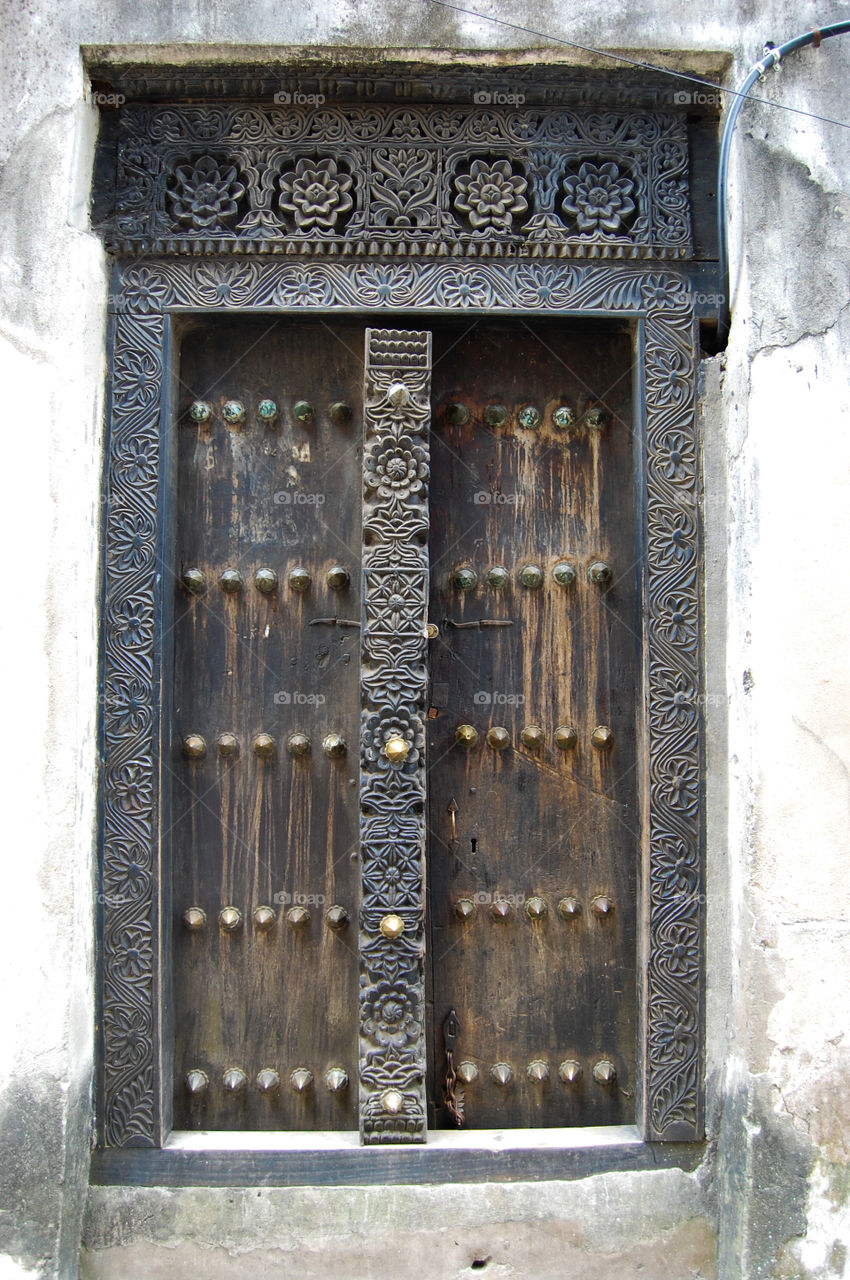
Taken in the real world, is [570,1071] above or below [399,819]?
below

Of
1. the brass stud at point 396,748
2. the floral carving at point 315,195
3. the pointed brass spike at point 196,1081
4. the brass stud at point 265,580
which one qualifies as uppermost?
the floral carving at point 315,195

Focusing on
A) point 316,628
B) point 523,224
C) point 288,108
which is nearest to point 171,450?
point 316,628

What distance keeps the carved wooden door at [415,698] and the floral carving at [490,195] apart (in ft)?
0.90

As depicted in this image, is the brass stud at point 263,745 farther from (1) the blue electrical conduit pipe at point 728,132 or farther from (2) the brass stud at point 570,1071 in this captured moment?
(1) the blue electrical conduit pipe at point 728,132

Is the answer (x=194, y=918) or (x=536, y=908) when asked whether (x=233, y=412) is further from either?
(x=536, y=908)

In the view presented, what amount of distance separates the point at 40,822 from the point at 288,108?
2.04 metres

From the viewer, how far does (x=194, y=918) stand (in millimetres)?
2488

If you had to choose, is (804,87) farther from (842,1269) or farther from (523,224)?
(842,1269)

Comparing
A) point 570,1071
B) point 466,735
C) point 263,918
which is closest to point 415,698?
point 466,735

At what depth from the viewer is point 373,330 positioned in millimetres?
2449

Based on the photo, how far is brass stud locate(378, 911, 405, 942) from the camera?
7.59ft

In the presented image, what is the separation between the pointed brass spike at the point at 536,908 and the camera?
8.21 feet

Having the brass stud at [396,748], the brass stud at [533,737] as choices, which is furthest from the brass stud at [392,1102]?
the brass stud at [533,737]

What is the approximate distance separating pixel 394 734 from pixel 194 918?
0.77m
